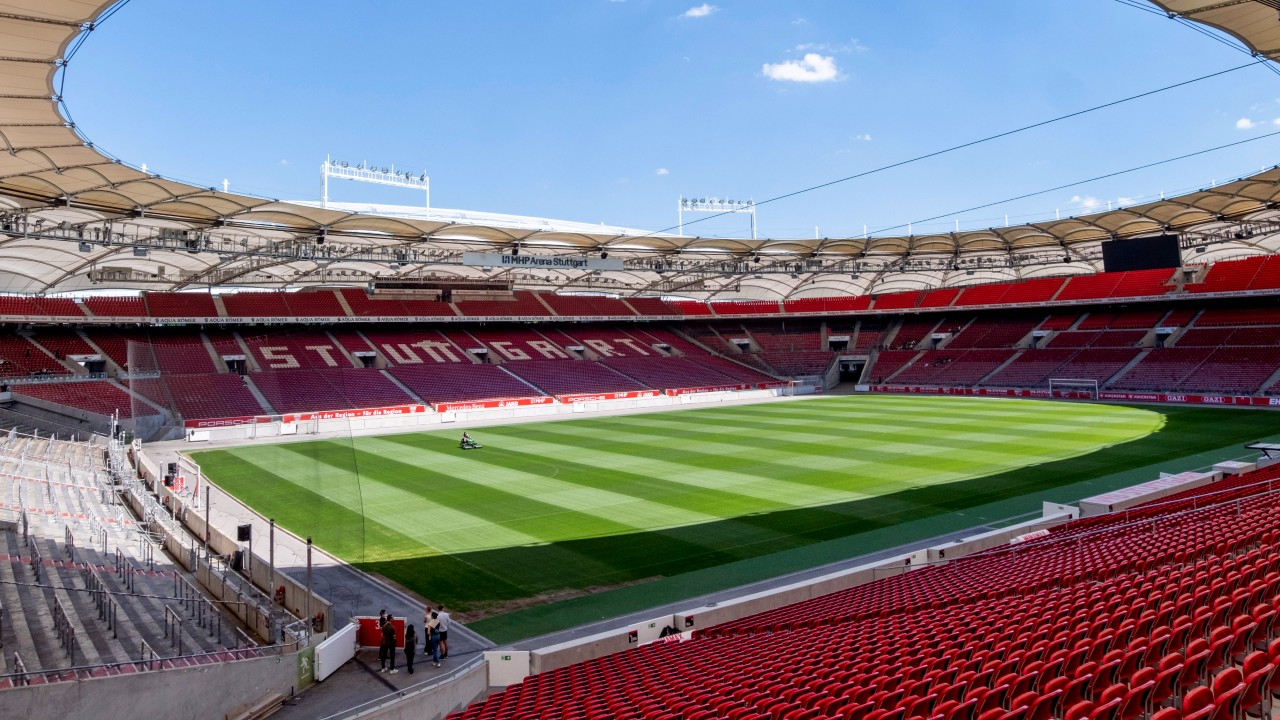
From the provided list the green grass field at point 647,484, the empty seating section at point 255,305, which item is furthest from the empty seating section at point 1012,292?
the empty seating section at point 255,305

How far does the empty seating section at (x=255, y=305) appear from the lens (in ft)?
166

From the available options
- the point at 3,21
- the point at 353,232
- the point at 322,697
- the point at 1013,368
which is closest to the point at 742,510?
the point at 322,697

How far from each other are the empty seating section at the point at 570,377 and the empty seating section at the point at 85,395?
23688 mm

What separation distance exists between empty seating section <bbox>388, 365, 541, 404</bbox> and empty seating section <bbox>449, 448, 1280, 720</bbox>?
38538mm

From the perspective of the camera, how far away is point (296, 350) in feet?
167

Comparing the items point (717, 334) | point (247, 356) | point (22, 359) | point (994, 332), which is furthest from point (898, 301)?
point (22, 359)

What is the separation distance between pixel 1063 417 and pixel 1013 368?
18.4m

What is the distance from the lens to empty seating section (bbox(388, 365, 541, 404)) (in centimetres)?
4841

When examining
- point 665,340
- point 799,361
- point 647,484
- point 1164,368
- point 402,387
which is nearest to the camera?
point 647,484

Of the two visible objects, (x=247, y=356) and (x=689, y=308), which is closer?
(x=247, y=356)

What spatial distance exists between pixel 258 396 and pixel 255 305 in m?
10.6

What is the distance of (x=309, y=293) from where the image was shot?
A: 5516 centimetres

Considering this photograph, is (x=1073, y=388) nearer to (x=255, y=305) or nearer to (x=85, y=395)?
(x=255, y=305)

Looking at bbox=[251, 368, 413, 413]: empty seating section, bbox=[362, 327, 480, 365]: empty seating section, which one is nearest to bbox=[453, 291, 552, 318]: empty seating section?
bbox=[362, 327, 480, 365]: empty seating section
